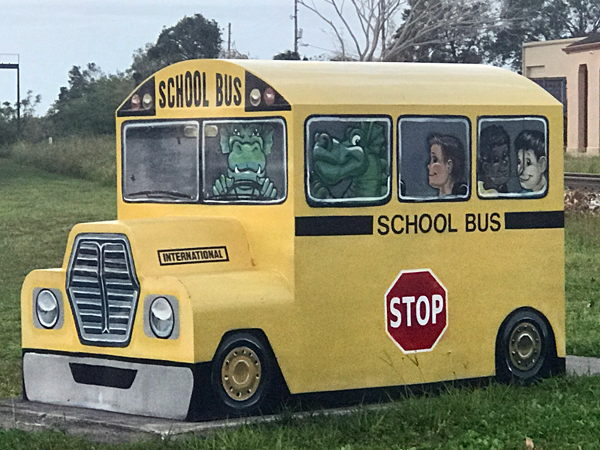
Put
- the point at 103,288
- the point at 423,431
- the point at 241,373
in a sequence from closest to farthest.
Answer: the point at 423,431
the point at 241,373
the point at 103,288

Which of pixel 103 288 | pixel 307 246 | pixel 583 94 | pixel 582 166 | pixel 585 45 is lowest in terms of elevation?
pixel 103 288

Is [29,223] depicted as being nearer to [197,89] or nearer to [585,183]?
[585,183]

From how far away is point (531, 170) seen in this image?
890cm

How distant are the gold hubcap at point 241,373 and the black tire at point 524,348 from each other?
73.4 inches

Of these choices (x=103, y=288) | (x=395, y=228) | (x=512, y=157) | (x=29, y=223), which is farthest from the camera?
(x=29, y=223)

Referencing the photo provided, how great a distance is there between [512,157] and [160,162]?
7.37ft

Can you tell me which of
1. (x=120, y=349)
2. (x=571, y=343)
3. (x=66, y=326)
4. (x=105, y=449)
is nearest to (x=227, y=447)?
(x=105, y=449)

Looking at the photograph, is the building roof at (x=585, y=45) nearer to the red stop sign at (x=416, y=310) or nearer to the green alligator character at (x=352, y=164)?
the red stop sign at (x=416, y=310)

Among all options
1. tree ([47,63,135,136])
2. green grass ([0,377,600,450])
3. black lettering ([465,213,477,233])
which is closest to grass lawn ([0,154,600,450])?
green grass ([0,377,600,450])

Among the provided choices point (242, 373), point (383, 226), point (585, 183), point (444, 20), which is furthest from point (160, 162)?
point (444, 20)

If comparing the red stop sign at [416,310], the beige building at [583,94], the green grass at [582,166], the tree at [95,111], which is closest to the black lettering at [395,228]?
the red stop sign at [416,310]

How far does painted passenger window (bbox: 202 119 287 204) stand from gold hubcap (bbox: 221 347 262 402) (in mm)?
935

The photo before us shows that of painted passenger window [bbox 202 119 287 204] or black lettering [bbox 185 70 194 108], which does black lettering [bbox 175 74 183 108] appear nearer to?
black lettering [bbox 185 70 194 108]

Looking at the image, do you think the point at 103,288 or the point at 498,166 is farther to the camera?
the point at 498,166
